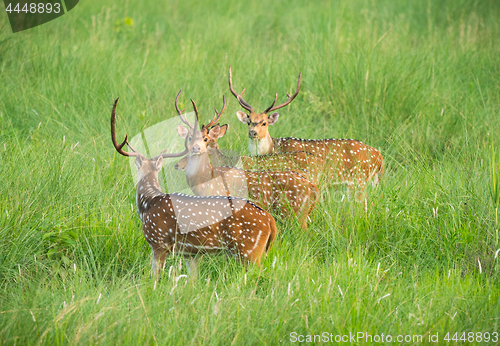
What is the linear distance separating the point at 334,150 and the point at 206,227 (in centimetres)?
211

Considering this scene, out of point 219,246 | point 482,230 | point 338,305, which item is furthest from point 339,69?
point 338,305

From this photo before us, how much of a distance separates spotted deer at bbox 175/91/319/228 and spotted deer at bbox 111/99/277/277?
26.8 inches

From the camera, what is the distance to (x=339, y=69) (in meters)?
6.85

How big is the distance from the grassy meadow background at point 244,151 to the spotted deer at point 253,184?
206mm

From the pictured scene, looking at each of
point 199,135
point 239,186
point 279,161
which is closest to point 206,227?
point 239,186

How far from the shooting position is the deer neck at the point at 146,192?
3946 mm

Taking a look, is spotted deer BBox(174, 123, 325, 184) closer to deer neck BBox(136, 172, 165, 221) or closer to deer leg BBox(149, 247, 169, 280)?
deer neck BBox(136, 172, 165, 221)

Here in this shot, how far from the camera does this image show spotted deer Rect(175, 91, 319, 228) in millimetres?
4395

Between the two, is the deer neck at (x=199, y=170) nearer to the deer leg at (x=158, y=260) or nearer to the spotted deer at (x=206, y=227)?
the spotted deer at (x=206, y=227)

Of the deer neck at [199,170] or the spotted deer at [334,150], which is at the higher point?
the deer neck at [199,170]

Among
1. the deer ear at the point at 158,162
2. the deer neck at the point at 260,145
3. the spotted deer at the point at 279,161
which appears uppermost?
the deer ear at the point at 158,162

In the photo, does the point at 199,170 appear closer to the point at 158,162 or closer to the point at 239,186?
the point at 239,186

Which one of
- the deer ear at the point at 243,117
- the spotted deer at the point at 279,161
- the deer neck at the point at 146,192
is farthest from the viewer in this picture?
the deer ear at the point at 243,117

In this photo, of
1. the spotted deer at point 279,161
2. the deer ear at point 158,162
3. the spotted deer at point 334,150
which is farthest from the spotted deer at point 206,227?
the spotted deer at point 334,150
